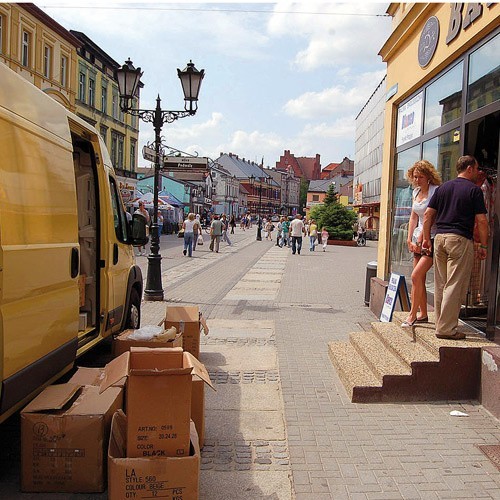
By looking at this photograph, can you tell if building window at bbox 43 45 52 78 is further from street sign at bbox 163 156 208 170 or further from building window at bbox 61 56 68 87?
street sign at bbox 163 156 208 170

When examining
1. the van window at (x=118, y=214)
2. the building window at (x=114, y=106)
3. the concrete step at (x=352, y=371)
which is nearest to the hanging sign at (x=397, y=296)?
the concrete step at (x=352, y=371)

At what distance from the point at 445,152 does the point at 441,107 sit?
0.64 meters

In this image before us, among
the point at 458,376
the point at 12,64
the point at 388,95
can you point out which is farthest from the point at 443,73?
the point at 12,64

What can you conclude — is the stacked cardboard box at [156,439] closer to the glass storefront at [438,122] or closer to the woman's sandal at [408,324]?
the woman's sandal at [408,324]

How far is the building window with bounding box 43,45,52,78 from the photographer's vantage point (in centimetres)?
3088

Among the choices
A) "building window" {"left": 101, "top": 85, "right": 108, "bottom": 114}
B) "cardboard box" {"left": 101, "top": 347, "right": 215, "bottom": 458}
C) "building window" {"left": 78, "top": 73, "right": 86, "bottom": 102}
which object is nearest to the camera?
"cardboard box" {"left": 101, "top": 347, "right": 215, "bottom": 458}

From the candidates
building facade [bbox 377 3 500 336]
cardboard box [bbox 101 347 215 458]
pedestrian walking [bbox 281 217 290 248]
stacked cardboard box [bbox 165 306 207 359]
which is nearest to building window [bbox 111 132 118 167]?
pedestrian walking [bbox 281 217 290 248]

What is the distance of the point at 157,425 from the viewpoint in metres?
3.40

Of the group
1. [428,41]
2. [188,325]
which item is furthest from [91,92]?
[188,325]

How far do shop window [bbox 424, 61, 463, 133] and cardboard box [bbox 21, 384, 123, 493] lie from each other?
572 cm

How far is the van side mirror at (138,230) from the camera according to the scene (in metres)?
6.84

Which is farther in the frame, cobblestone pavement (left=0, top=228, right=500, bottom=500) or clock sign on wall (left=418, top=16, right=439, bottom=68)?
clock sign on wall (left=418, top=16, right=439, bottom=68)

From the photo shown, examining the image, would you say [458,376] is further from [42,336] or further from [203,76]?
[203,76]

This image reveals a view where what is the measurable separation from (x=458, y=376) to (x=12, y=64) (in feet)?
88.5
